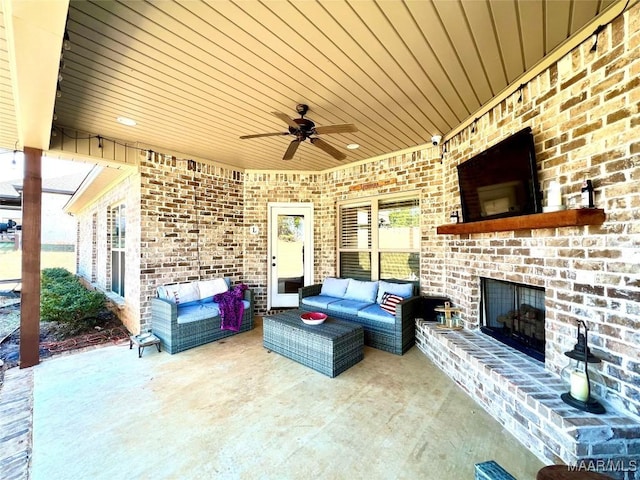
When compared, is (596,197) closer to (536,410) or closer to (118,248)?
(536,410)

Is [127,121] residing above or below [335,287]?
above

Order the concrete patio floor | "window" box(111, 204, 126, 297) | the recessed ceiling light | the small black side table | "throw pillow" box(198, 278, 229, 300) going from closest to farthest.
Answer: the concrete patio floor < the recessed ceiling light < the small black side table < "throw pillow" box(198, 278, 229, 300) < "window" box(111, 204, 126, 297)

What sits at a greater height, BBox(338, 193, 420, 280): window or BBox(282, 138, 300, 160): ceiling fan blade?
BBox(282, 138, 300, 160): ceiling fan blade

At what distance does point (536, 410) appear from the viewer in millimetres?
1880

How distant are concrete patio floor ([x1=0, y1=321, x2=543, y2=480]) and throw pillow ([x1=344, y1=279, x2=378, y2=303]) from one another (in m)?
1.18

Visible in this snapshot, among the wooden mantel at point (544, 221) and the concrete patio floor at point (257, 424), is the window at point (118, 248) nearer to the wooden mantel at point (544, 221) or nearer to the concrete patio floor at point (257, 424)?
the concrete patio floor at point (257, 424)

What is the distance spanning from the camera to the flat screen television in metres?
2.33

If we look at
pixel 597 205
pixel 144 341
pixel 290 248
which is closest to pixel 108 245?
pixel 144 341

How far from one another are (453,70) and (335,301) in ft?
10.8

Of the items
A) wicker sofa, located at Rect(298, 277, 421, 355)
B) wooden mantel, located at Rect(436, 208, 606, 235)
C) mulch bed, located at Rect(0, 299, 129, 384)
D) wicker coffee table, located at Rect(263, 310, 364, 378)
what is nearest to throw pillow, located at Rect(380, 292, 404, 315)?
wicker sofa, located at Rect(298, 277, 421, 355)

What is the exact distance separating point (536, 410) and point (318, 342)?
1.91 meters

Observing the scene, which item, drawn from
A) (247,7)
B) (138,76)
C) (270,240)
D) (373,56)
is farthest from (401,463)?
(270,240)

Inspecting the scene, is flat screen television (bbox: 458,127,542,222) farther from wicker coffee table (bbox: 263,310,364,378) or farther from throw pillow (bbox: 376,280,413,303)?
wicker coffee table (bbox: 263,310,364,378)

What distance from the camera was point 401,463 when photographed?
181 centimetres
